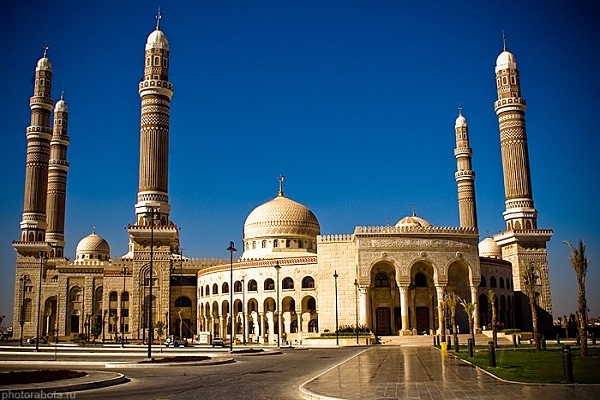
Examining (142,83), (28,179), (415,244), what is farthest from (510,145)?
(28,179)

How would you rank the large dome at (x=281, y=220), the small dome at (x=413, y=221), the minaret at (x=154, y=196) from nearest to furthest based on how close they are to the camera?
1. the minaret at (x=154, y=196)
2. the small dome at (x=413, y=221)
3. the large dome at (x=281, y=220)

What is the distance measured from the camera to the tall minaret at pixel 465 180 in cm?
7062

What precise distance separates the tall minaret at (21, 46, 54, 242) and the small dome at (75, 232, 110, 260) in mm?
13733

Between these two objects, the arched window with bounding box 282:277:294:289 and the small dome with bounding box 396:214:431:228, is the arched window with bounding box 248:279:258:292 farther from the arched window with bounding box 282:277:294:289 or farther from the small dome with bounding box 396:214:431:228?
the small dome with bounding box 396:214:431:228

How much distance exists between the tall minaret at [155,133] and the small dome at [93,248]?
970 inches

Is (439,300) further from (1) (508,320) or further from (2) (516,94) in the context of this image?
(2) (516,94)

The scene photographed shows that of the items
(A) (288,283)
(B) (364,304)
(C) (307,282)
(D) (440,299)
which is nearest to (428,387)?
(B) (364,304)

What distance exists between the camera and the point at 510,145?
63219mm

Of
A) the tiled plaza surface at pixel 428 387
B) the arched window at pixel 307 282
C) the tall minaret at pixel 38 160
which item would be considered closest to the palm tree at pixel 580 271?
the tiled plaza surface at pixel 428 387

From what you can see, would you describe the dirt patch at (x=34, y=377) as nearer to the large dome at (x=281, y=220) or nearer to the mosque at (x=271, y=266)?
the mosque at (x=271, y=266)

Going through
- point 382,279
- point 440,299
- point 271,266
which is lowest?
point 440,299

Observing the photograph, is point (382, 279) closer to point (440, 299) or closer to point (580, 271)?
point (440, 299)

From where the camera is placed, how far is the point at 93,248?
80.2 m

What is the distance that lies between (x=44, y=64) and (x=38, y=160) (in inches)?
482
